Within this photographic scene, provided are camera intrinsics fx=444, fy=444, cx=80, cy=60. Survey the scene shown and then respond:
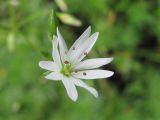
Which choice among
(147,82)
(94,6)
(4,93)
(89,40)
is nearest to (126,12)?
(94,6)

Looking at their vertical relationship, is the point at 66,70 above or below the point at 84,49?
below

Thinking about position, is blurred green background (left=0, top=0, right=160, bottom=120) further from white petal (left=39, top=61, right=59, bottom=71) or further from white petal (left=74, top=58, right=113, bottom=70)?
white petal (left=39, top=61, right=59, bottom=71)

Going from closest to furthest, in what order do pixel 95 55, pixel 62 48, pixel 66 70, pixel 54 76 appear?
pixel 54 76 → pixel 62 48 → pixel 66 70 → pixel 95 55

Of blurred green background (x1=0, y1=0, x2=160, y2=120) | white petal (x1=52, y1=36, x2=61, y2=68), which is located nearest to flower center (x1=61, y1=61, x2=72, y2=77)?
white petal (x1=52, y1=36, x2=61, y2=68)

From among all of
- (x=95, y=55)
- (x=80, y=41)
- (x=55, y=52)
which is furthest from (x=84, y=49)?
(x=95, y=55)

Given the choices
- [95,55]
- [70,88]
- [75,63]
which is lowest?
[95,55]

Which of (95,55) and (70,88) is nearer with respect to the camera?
(70,88)

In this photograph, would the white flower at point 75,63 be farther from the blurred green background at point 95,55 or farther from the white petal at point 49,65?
the blurred green background at point 95,55

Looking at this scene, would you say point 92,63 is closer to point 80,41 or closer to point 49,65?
point 80,41
